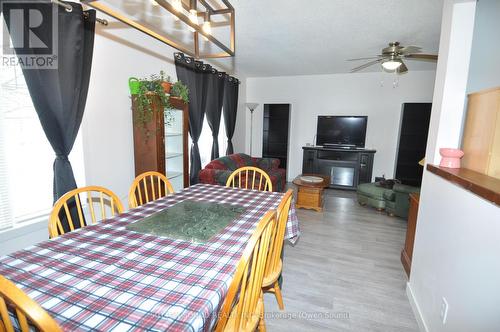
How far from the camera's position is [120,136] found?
265 centimetres

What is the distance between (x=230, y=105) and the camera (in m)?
5.01

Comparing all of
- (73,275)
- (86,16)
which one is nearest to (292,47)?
(86,16)

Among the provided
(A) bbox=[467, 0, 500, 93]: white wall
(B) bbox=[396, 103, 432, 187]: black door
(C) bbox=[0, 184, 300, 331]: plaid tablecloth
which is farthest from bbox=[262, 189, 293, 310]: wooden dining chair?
(B) bbox=[396, 103, 432, 187]: black door

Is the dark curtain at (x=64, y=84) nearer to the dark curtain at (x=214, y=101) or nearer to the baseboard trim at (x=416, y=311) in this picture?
the dark curtain at (x=214, y=101)

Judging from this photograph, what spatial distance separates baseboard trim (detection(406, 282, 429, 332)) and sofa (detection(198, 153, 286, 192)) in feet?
7.56

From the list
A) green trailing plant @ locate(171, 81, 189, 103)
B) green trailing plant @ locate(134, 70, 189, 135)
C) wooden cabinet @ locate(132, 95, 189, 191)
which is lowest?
wooden cabinet @ locate(132, 95, 189, 191)

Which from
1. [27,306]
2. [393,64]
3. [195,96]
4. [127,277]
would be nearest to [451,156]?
[393,64]

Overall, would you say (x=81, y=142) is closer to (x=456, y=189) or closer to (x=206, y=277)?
(x=206, y=277)

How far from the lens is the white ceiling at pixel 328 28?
2301mm

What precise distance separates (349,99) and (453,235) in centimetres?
446

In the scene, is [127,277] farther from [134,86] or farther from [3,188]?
[134,86]

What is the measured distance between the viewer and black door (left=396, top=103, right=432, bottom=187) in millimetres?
4676

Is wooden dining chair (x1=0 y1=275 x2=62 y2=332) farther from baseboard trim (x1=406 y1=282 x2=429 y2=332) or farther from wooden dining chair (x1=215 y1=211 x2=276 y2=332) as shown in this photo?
baseboard trim (x1=406 y1=282 x2=429 y2=332)

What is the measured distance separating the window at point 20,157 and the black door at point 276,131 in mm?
4338
